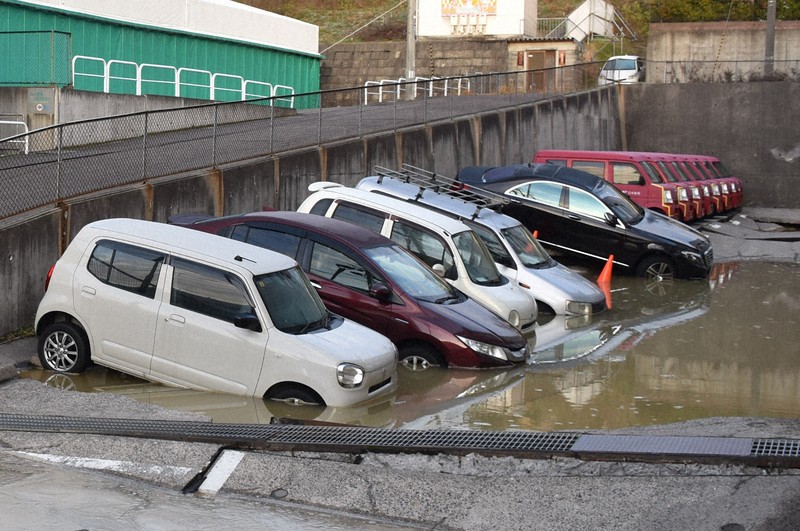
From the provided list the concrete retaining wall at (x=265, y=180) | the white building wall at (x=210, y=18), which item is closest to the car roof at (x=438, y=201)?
the concrete retaining wall at (x=265, y=180)

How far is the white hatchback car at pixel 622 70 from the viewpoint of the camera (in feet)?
139

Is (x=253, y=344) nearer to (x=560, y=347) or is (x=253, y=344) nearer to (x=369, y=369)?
(x=369, y=369)

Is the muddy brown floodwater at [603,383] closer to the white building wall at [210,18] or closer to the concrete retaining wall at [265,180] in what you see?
the concrete retaining wall at [265,180]

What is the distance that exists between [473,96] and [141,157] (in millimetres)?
14550

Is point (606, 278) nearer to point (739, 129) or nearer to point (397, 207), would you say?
point (397, 207)

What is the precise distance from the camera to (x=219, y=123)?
59.1 feet

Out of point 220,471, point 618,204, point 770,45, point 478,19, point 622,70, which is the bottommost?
point 220,471

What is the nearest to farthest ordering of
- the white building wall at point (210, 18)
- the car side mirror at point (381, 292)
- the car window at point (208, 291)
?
the car window at point (208, 291) < the car side mirror at point (381, 292) < the white building wall at point (210, 18)

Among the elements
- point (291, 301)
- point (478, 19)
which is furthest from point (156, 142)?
point (478, 19)

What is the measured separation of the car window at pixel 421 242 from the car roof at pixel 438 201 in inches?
60.2

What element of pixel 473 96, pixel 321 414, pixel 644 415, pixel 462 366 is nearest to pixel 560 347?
pixel 462 366

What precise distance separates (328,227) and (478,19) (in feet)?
129

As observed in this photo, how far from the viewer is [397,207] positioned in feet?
48.9

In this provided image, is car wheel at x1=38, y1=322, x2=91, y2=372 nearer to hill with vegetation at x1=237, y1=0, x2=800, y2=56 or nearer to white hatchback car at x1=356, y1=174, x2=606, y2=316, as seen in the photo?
white hatchback car at x1=356, y1=174, x2=606, y2=316
